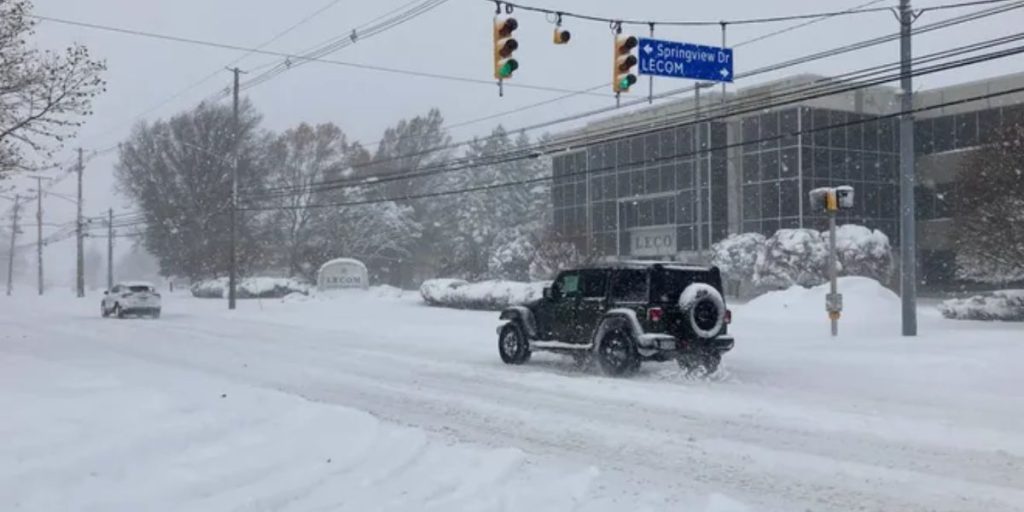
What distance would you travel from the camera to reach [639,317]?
49.4ft

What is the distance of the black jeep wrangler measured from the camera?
1491cm

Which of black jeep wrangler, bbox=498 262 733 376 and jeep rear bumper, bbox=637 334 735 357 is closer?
jeep rear bumper, bbox=637 334 735 357

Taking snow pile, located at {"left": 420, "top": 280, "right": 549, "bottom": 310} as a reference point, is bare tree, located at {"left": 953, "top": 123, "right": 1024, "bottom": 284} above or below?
above

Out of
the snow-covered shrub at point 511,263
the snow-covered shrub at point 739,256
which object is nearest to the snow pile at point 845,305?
the snow-covered shrub at point 739,256

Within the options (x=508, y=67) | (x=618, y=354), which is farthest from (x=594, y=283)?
(x=508, y=67)

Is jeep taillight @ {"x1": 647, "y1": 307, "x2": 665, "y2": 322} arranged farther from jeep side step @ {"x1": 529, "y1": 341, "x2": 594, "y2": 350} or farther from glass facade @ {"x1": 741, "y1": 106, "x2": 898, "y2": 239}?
glass facade @ {"x1": 741, "y1": 106, "x2": 898, "y2": 239}

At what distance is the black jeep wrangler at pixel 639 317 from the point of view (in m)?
14.9

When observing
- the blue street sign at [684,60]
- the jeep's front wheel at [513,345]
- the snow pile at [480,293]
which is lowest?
the jeep's front wheel at [513,345]

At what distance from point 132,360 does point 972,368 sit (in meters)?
15.1

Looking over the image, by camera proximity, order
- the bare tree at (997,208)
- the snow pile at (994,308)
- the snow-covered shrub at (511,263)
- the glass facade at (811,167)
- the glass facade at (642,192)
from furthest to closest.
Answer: the snow-covered shrub at (511,263) → the glass facade at (642,192) → the glass facade at (811,167) → the bare tree at (997,208) → the snow pile at (994,308)

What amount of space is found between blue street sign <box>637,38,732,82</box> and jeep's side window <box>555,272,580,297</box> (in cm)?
495

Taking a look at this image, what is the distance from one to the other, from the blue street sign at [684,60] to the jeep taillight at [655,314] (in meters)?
6.17

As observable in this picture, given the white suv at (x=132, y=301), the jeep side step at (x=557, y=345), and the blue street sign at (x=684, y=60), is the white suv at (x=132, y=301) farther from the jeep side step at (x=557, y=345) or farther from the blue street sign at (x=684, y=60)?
the blue street sign at (x=684, y=60)

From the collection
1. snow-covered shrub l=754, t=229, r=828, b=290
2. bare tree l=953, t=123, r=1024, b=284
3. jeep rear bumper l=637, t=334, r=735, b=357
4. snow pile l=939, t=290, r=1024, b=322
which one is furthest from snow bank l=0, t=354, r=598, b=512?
snow-covered shrub l=754, t=229, r=828, b=290
